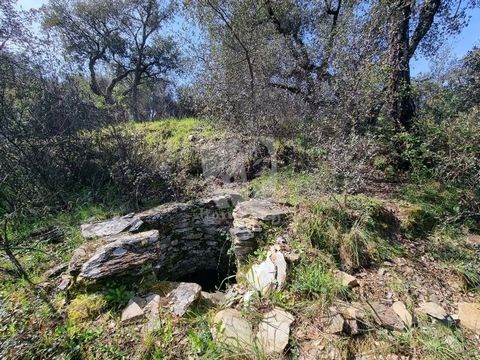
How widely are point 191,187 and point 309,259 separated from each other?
3.23m

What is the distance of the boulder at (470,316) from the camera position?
7.66 ft

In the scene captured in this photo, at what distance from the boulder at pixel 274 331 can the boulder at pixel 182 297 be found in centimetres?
77

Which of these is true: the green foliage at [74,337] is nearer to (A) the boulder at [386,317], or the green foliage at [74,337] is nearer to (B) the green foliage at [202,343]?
(B) the green foliage at [202,343]

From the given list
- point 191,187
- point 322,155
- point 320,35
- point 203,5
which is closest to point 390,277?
point 322,155

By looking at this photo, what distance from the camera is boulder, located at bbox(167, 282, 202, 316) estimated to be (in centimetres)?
255

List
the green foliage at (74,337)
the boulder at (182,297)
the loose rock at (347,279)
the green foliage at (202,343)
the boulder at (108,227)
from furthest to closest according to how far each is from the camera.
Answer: the boulder at (108,227) → the loose rock at (347,279) → the boulder at (182,297) → the green foliage at (74,337) → the green foliage at (202,343)

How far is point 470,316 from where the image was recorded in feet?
7.95

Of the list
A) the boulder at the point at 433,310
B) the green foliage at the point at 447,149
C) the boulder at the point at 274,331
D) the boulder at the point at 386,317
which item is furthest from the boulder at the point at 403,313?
the green foliage at the point at 447,149

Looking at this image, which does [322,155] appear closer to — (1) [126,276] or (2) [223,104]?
(2) [223,104]

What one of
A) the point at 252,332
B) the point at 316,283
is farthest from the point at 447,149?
the point at 252,332

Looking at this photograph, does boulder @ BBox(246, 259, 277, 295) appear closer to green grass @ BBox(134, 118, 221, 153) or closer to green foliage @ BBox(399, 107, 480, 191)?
green foliage @ BBox(399, 107, 480, 191)

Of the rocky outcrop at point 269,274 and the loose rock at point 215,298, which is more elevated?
the rocky outcrop at point 269,274

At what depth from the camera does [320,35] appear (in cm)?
642

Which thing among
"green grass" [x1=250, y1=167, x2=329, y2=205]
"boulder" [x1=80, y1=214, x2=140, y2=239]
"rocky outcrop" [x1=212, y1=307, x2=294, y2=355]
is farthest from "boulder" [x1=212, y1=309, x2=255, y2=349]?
"boulder" [x1=80, y1=214, x2=140, y2=239]
